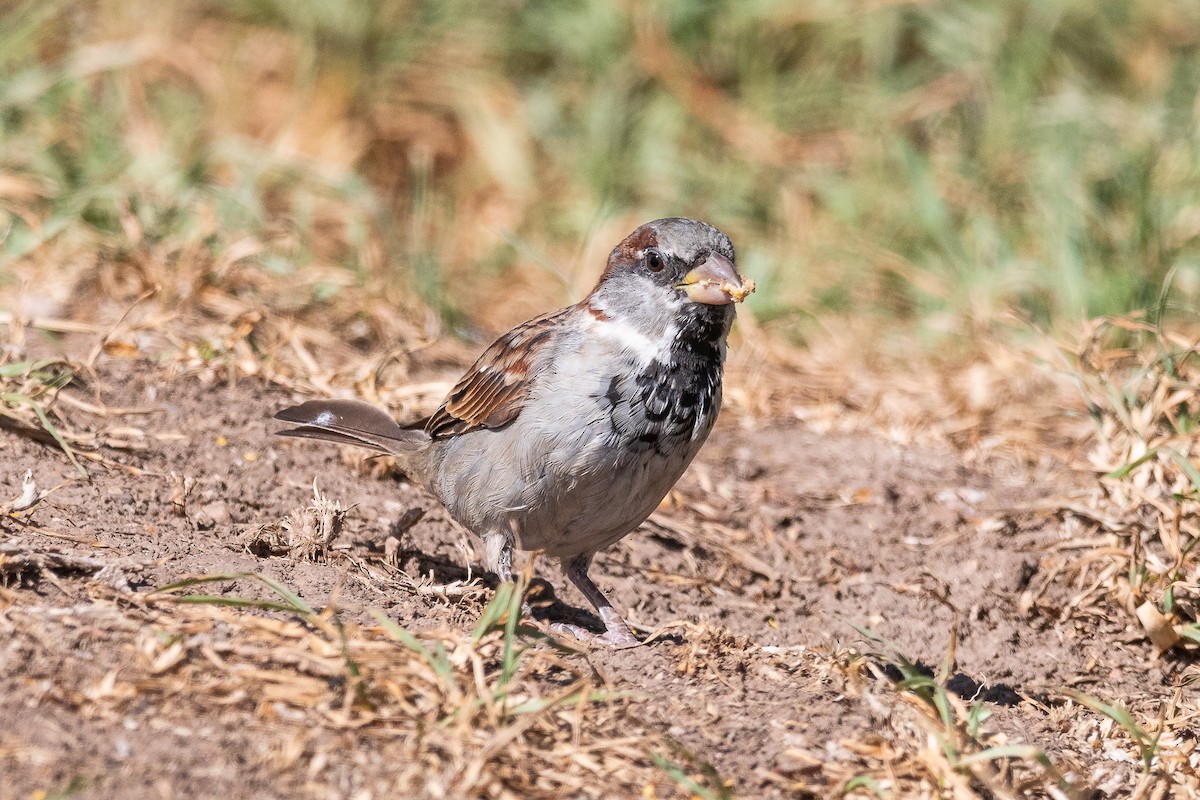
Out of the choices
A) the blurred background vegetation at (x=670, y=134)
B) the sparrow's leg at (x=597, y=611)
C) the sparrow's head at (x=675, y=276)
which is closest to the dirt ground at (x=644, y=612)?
the sparrow's leg at (x=597, y=611)

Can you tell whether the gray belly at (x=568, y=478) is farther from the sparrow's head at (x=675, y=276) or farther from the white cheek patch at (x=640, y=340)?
the sparrow's head at (x=675, y=276)

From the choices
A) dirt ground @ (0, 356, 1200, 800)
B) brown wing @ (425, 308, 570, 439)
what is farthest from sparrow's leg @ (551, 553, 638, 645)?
brown wing @ (425, 308, 570, 439)

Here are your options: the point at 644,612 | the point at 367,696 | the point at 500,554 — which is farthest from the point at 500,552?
the point at 367,696

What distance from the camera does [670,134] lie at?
25.8 feet

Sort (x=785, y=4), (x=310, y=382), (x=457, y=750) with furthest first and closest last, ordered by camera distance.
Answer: (x=785, y=4), (x=310, y=382), (x=457, y=750)

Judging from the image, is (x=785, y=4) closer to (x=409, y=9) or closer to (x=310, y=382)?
(x=409, y=9)

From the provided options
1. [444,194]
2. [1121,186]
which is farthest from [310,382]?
[1121,186]

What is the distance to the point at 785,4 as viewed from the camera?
797 cm

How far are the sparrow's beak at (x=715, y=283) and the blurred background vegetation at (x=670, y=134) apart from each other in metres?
2.61

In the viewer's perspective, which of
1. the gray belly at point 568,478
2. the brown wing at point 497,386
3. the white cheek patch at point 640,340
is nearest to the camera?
the gray belly at point 568,478

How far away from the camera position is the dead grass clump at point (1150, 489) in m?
4.04

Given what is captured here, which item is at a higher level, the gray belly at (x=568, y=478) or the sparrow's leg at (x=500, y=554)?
the gray belly at (x=568, y=478)

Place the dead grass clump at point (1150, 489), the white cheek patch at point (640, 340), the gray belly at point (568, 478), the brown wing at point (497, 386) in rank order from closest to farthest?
1. the gray belly at point (568, 478)
2. the white cheek patch at point (640, 340)
3. the brown wing at point (497, 386)
4. the dead grass clump at point (1150, 489)

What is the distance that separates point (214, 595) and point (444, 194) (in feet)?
16.7
